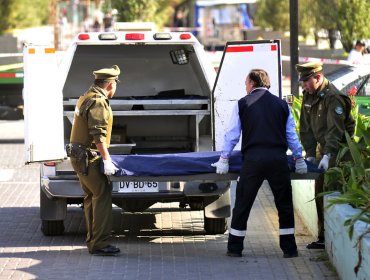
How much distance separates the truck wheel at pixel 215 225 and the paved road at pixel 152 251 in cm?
8

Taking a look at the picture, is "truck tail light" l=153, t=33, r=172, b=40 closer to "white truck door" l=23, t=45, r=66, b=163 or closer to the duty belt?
"white truck door" l=23, t=45, r=66, b=163

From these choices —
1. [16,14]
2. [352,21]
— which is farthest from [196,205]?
[16,14]

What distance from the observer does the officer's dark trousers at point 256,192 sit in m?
9.62

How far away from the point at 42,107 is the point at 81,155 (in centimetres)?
89

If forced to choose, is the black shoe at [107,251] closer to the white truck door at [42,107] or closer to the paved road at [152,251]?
the paved road at [152,251]

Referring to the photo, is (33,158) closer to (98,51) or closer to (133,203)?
(133,203)

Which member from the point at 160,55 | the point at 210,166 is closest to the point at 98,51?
the point at 160,55

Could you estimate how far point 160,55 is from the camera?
1247 centimetres

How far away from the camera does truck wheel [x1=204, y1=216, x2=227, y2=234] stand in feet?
37.1

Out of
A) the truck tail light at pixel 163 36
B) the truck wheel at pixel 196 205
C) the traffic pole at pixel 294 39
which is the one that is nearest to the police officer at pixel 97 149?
the truck tail light at pixel 163 36

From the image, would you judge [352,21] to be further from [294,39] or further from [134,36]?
[134,36]

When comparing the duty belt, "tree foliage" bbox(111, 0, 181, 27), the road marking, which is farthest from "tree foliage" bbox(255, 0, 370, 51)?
the duty belt

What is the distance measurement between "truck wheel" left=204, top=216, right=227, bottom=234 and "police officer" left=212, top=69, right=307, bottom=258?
141cm

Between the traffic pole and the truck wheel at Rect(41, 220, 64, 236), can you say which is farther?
the traffic pole
